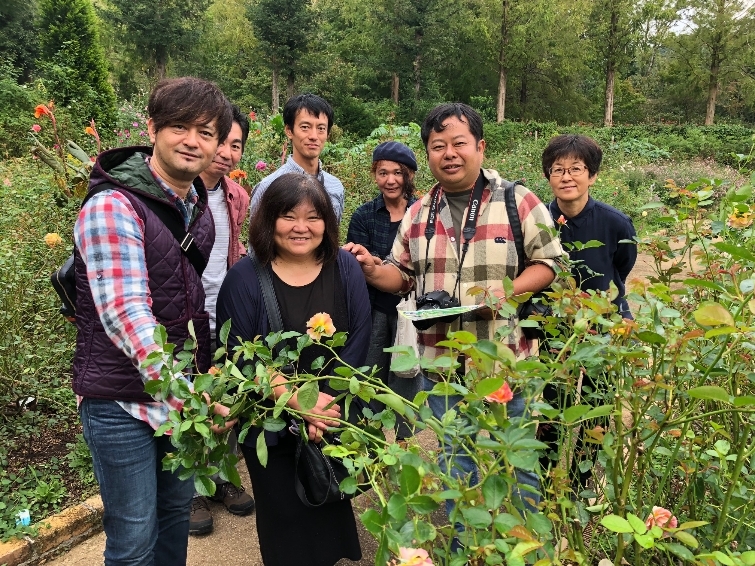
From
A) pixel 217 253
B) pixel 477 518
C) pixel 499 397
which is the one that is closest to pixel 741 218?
pixel 499 397

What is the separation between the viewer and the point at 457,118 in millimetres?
1998

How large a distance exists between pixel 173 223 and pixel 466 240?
3.24ft

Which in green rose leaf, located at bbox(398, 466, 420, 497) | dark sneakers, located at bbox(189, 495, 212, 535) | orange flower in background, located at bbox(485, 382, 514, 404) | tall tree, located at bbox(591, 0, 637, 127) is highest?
tall tree, located at bbox(591, 0, 637, 127)

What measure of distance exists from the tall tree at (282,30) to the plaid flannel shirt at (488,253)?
27.7 meters

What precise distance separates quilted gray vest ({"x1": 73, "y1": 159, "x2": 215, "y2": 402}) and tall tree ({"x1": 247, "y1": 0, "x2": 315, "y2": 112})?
2805 cm

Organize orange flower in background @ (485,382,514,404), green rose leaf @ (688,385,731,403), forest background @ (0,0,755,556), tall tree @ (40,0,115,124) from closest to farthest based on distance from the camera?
1. green rose leaf @ (688,385,731,403)
2. orange flower in background @ (485,382,514,404)
3. forest background @ (0,0,755,556)
4. tall tree @ (40,0,115,124)

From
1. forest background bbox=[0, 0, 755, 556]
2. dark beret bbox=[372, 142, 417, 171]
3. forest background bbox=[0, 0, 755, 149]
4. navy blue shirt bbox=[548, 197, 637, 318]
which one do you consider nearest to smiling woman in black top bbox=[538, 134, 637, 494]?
navy blue shirt bbox=[548, 197, 637, 318]

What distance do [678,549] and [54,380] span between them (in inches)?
129

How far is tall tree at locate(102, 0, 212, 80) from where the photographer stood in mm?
28562

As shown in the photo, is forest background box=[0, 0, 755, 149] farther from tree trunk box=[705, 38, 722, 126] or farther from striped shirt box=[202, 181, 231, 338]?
striped shirt box=[202, 181, 231, 338]

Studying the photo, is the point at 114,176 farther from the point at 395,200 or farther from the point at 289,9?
the point at 289,9

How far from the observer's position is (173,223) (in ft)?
5.09

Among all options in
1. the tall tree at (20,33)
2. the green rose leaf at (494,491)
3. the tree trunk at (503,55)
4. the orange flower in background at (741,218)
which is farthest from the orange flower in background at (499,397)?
the tree trunk at (503,55)

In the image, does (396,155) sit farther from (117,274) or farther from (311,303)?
(117,274)
